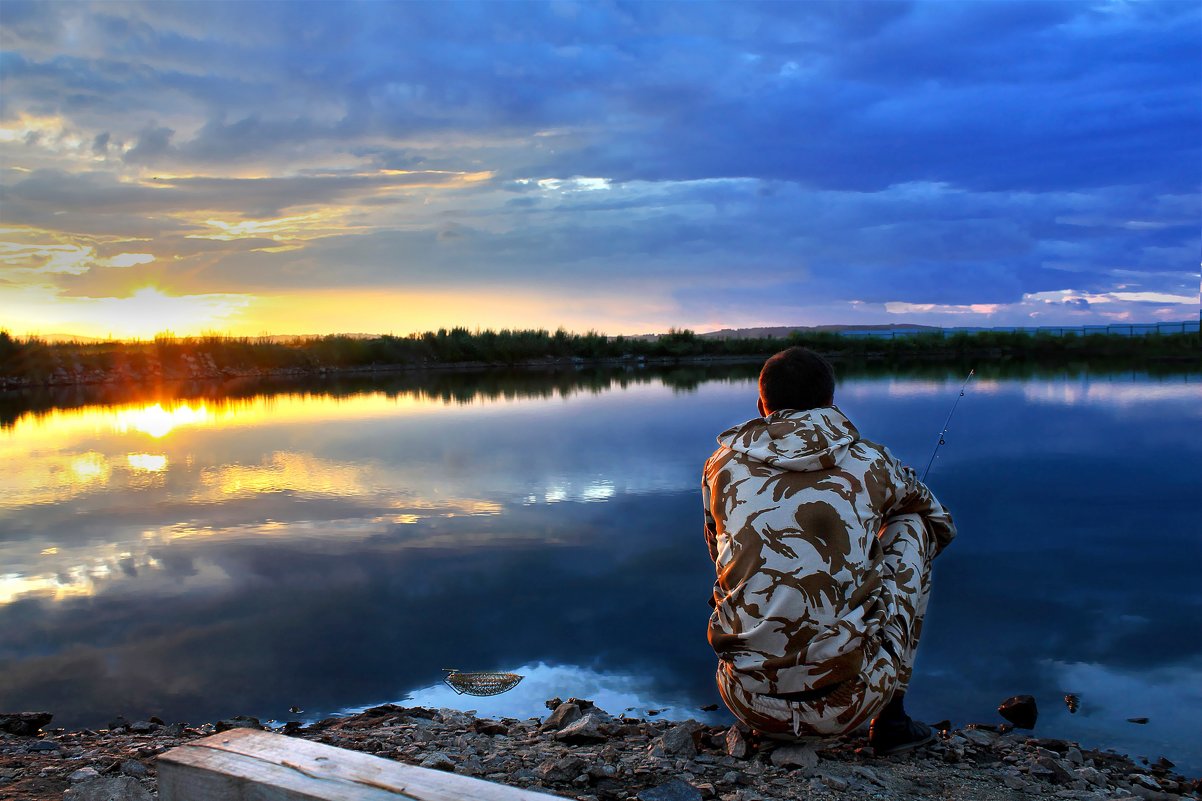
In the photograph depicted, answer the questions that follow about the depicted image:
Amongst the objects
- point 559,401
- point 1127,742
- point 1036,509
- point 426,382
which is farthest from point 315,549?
point 426,382

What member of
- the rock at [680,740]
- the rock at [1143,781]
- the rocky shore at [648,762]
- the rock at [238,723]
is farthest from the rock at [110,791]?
the rock at [1143,781]

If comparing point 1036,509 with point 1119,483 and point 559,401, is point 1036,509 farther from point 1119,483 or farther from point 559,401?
point 559,401

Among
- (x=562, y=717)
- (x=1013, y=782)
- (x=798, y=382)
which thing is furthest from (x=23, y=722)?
(x=1013, y=782)

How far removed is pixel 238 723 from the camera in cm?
322

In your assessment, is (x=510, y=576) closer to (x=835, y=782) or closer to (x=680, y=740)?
(x=680, y=740)

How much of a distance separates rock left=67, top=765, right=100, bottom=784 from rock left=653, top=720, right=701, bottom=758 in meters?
1.67

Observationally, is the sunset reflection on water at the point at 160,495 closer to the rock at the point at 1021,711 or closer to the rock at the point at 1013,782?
the rock at the point at 1021,711

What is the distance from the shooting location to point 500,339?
3562 cm

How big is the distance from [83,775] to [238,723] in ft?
2.21

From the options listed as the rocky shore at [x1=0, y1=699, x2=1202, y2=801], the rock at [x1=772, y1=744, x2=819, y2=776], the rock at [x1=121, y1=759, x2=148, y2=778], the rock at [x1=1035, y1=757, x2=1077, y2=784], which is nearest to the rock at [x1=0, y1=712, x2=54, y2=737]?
the rocky shore at [x1=0, y1=699, x2=1202, y2=801]

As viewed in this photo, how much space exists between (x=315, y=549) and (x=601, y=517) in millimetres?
2070

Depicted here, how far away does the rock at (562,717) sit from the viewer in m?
3.07

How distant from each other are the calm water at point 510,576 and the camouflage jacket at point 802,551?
105 centimetres

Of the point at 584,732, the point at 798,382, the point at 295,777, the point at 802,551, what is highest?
the point at 798,382
